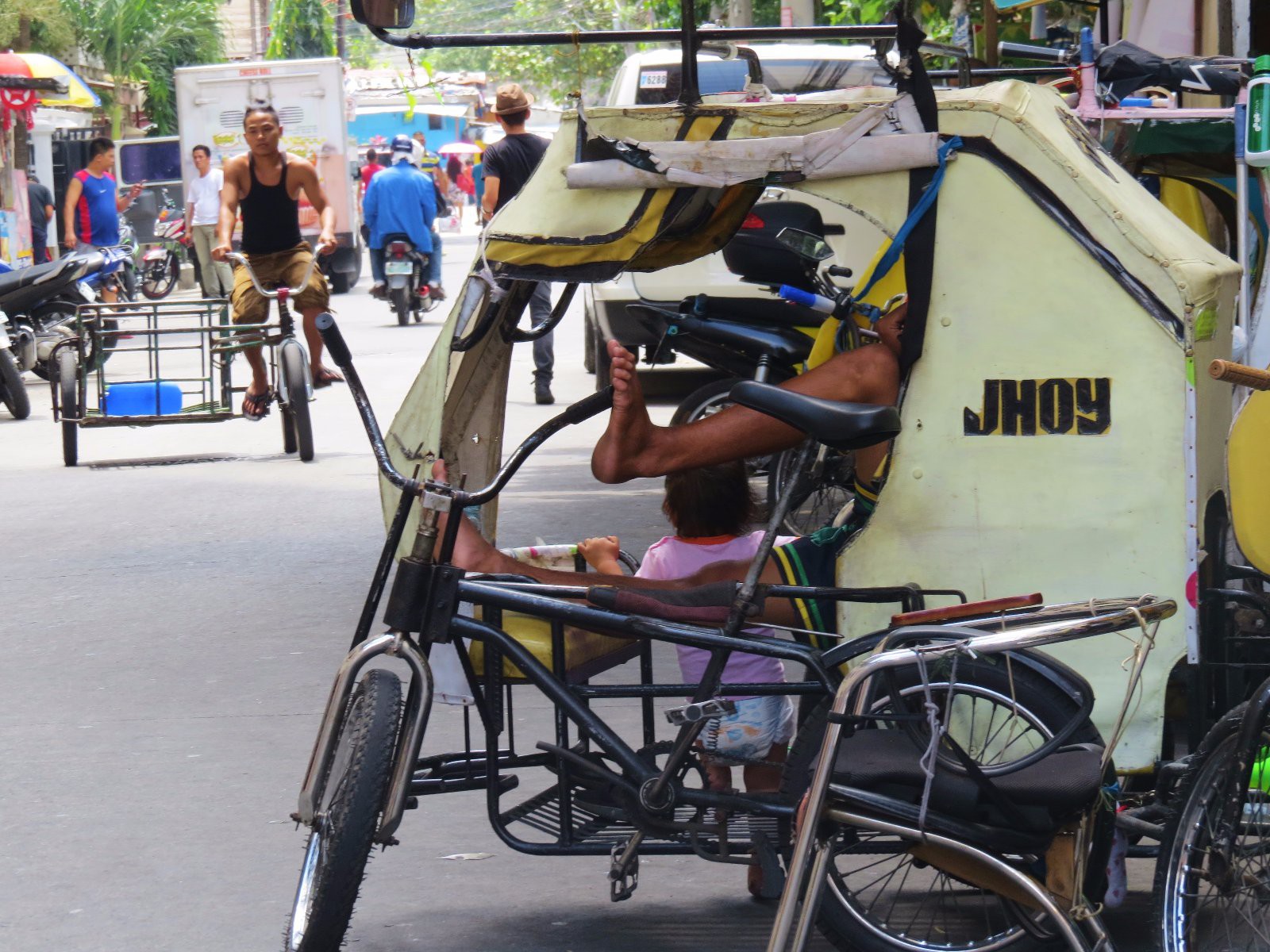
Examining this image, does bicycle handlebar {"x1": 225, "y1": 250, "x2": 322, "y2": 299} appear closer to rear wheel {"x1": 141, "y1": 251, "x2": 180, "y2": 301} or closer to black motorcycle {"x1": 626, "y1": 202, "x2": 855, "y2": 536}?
black motorcycle {"x1": 626, "y1": 202, "x2": 855, "y2": 536}

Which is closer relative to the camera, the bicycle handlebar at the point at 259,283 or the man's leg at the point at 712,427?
the man's leg at the point at 712,427

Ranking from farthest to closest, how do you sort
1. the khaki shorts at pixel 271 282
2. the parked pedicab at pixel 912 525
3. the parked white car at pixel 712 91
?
the khaki shorts at pixel 271 282 < the parked white car at pixel 712 91 < the parked pedicab at pixel 912 525

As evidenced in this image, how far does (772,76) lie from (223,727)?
6160 mm

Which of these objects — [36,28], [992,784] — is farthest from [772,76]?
[36,28]

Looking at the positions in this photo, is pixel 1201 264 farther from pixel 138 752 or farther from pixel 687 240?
pixel 138 752

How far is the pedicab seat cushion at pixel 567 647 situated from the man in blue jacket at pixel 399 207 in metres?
16.7

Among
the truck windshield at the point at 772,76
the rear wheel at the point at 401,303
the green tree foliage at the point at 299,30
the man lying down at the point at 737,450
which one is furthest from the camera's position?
the green tree foliage at the point at 299,30

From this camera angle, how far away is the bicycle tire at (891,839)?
136 inches

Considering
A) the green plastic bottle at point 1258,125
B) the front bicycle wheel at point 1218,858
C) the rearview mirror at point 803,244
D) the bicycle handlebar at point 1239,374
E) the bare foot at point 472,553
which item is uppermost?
the green plastic bottle at point 1258,125

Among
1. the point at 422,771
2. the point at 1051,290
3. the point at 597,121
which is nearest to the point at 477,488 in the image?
the point at 422,771

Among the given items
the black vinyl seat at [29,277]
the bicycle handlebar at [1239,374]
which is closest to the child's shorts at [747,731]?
the bicycle handlebar at [1239,374]

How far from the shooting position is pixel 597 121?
380 centimetres

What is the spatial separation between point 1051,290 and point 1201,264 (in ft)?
1.21

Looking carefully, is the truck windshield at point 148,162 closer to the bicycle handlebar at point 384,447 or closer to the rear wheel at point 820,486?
the rear wheel at point 820,486
